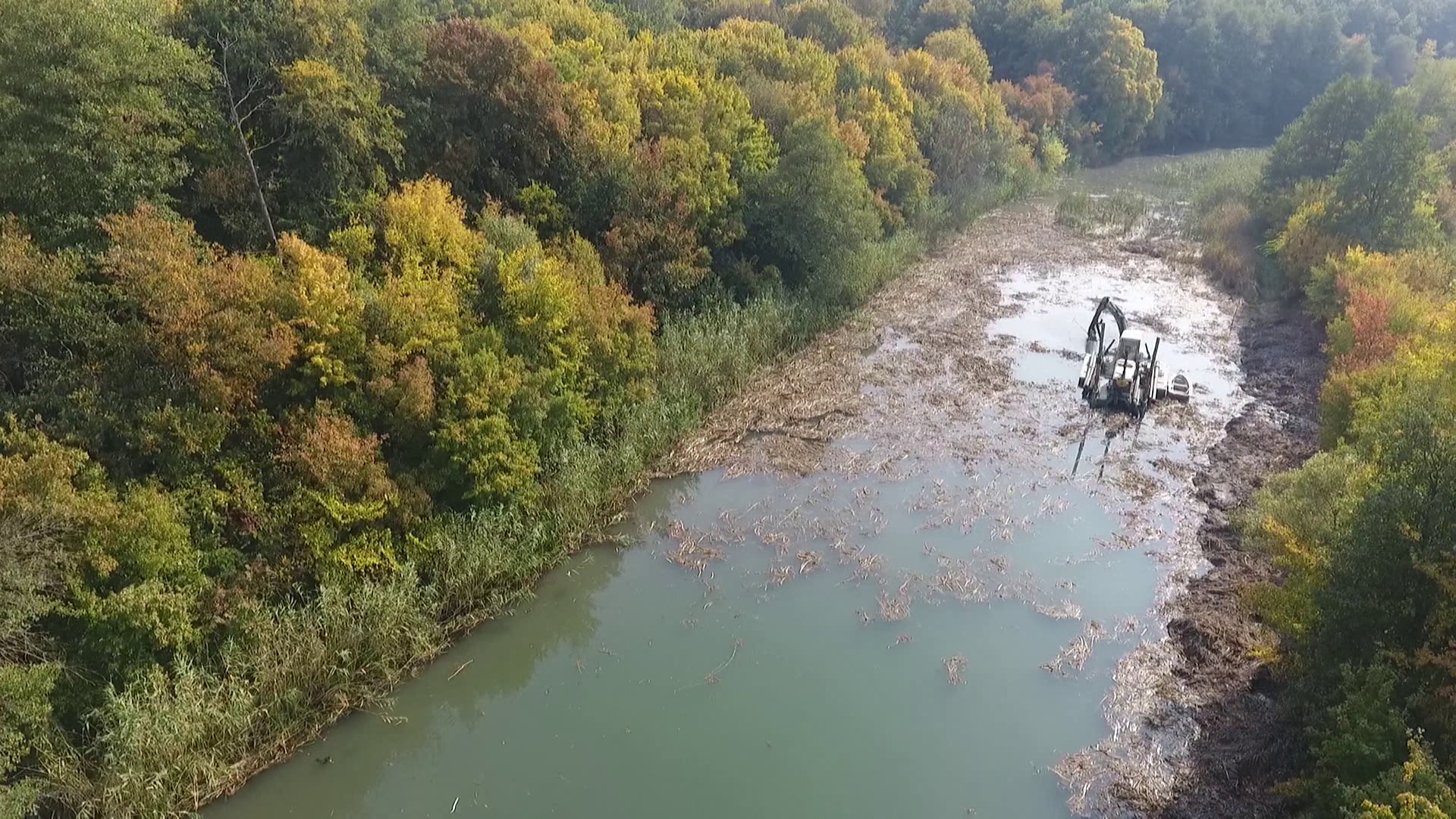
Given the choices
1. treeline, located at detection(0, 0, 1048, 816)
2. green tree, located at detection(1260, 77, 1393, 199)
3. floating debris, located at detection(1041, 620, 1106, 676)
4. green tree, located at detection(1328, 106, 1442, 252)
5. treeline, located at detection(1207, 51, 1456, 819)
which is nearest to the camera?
treeline, located at detection(1207, 51, 1456, 819)

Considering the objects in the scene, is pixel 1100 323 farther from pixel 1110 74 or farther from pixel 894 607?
pixel 1110 74

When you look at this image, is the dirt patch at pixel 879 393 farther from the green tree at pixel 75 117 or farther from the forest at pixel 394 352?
the green tree at pixel 75 117

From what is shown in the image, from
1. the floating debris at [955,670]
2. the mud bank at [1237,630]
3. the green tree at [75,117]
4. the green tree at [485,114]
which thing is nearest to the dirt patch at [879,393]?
the mud bank at [1237,630]

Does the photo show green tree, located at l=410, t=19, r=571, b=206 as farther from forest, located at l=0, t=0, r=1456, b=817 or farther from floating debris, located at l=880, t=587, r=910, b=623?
floating debris, located at l=880, t=587, r=910, b=623

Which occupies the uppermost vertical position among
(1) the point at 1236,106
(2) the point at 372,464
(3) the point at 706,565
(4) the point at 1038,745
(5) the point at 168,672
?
(1) the point at 1236,106

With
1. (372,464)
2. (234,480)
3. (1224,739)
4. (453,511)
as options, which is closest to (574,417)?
(453,511)

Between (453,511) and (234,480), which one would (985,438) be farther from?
(234,480)

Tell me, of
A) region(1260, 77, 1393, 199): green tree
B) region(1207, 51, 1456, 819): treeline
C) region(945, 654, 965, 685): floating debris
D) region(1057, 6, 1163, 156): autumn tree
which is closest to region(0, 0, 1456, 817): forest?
region(1207, 51, 1456, 819): treeline
